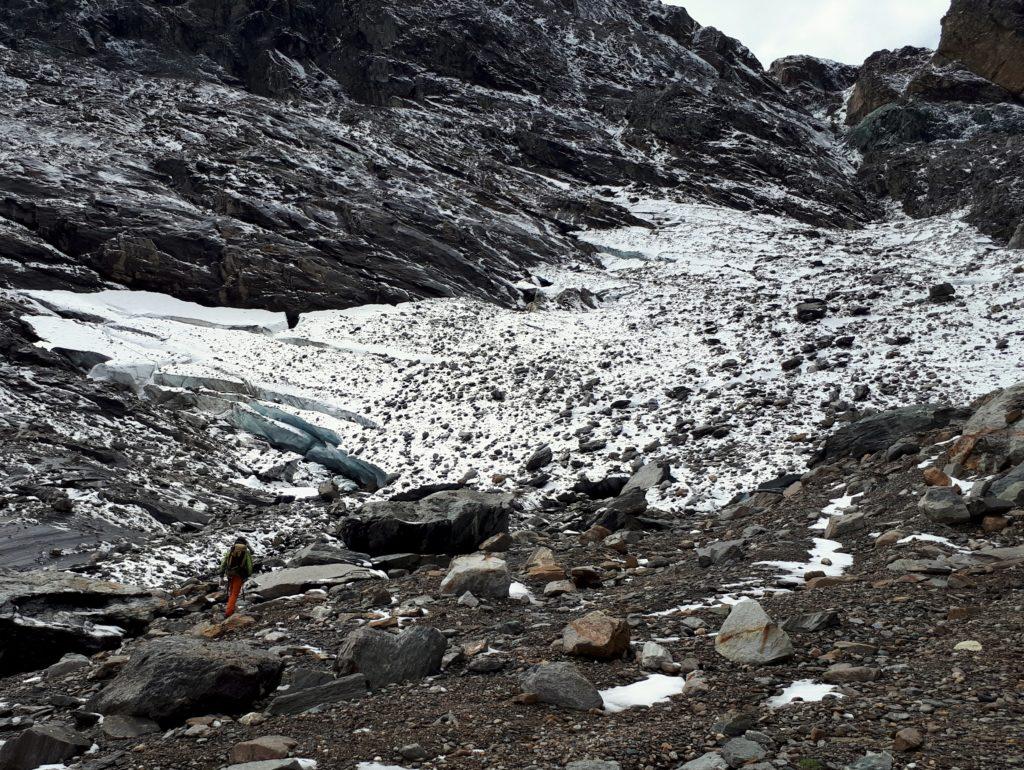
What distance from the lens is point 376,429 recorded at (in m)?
20.3

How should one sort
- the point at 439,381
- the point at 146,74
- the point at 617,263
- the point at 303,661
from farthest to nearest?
the point at 146,74
the point at 617,263
the point at 439,381
the point at 303,661

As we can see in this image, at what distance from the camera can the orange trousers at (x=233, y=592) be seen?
29.3 feet

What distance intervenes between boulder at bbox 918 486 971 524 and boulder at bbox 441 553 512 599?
5.65 meters

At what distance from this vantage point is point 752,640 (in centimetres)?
579

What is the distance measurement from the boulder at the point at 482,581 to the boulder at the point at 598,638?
2311 mm

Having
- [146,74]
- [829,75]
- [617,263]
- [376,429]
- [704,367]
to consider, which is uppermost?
[829,75]

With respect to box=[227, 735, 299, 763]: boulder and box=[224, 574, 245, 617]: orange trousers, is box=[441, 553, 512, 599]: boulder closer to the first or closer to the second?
box=[224, 574, 245, 617]: orange trousers

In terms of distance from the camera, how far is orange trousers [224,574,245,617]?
8938 mm

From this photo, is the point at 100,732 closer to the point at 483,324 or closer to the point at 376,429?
the point at 376,429

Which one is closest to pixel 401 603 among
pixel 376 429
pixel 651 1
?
pixel 376 429

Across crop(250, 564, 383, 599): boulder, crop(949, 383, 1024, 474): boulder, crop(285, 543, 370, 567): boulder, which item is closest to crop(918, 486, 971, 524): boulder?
crop(949, 383, 1024, 474): boulder

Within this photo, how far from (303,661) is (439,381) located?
51.6ft

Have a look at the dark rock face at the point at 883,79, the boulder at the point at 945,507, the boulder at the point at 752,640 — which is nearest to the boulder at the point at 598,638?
the boulder at the point at 752,640

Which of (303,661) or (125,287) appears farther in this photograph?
(125,287)
